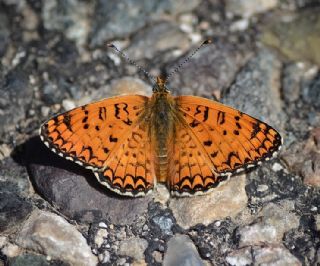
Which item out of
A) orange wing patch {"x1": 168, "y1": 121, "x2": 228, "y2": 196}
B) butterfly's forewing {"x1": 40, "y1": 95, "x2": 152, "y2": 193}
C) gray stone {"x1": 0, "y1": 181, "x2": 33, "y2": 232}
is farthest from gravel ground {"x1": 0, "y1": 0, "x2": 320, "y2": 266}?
butterfly's forewing {"x1": 40, "y1": 95, "x2": 152, "y2": 193}

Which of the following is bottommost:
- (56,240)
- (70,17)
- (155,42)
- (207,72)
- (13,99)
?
(56,240)

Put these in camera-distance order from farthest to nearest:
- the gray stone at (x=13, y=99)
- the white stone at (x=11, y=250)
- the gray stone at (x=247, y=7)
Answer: the gray stone at (x=247, y=7) → the gray stone at (x=13, y=99) → the white stone at (x=11, y=250)

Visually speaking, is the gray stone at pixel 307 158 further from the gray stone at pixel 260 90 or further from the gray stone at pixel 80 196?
the gray stone at pixel 80 196

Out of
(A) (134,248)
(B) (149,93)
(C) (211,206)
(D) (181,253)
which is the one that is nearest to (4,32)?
(B) (149,93)

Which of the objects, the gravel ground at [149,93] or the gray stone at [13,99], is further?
the gray stone at [13,99]

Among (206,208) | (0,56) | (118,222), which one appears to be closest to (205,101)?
(206,208)

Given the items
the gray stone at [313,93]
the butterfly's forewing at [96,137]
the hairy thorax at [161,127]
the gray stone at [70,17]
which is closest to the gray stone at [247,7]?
the gray stone at [313,93]

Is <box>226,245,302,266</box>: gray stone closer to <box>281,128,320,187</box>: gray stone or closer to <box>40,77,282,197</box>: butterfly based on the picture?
<box>40,77,282,197</box>: butterfly

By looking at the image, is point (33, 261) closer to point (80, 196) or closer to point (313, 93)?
point (80, 196)
